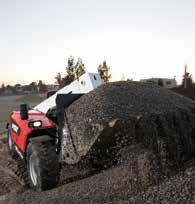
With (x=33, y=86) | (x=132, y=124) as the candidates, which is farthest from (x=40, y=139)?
(x=33, y=86)

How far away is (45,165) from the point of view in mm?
4199

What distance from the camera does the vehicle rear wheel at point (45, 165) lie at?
13.8 ft

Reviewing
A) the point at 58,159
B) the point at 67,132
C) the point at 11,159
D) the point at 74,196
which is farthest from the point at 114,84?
the point at 11,159

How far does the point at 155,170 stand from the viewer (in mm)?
3783

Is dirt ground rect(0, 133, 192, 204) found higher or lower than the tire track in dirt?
higher

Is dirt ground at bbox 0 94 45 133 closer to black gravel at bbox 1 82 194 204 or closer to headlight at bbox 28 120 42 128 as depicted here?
headlight at bbox 28 120 42 128

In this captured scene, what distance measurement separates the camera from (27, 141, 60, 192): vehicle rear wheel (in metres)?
4.21

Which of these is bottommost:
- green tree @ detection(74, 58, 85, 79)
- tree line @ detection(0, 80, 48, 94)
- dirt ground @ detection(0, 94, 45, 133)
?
tree line @ detection(0, 80, 48, 94)

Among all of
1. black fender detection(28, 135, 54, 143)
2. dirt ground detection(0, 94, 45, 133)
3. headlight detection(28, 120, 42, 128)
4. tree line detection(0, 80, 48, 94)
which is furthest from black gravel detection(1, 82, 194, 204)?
tree line detection(0, 80, 48, 94)

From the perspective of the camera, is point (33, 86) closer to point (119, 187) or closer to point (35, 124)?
point (35, 124)

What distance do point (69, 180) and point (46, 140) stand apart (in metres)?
0.84

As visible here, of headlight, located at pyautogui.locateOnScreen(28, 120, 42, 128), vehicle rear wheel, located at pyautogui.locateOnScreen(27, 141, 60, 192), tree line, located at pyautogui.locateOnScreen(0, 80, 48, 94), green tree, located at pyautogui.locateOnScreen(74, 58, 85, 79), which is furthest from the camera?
tree line, located at pyautogui.locateOnScreen(0, 80, 48, 94)

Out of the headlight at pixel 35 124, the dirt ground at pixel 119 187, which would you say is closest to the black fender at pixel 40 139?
the headlight at pixel 35 124

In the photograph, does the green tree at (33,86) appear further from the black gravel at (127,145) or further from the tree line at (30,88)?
the black gravel at (127,145)
